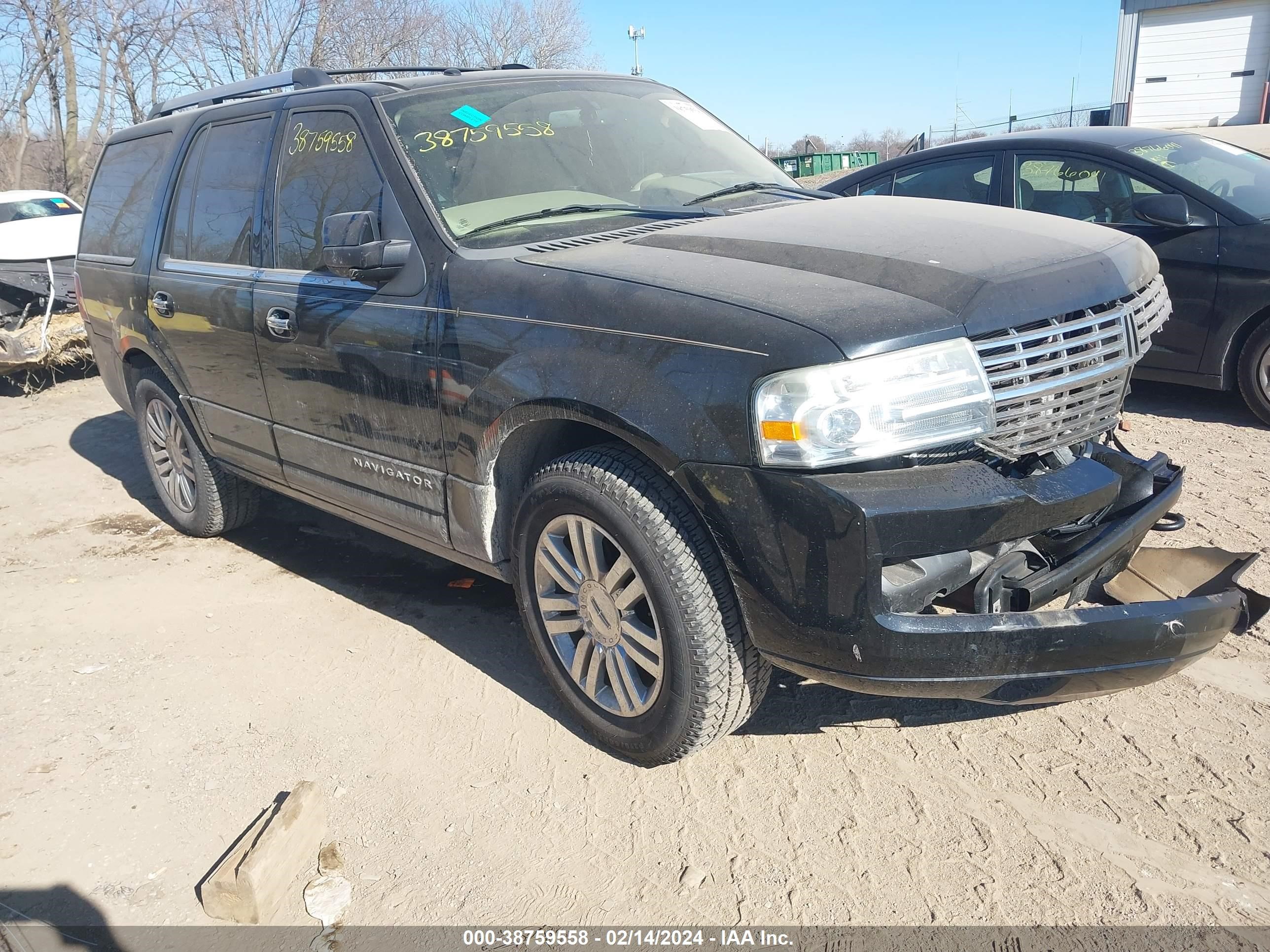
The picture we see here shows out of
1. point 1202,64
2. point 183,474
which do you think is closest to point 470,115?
point 183,474

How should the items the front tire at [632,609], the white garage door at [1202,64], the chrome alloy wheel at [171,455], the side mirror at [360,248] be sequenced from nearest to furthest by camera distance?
the front tire at [632,609], the side mirror at [360,248], the chrome alloy wheel at [171,455], the white garage door at [1202,64]

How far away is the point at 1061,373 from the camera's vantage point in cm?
257

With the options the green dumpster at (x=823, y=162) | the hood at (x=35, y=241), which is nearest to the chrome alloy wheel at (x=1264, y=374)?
the hood at (x=35, y=241)

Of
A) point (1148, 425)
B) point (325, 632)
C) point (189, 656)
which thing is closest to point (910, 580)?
point (325, 632)

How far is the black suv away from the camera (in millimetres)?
2359

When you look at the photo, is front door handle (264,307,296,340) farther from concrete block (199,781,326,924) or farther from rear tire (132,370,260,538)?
concrete block (199,781,326,924)

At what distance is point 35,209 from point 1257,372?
1176 centimetres

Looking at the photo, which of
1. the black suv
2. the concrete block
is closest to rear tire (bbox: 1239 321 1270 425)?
the black suv

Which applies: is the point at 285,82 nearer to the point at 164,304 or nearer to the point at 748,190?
the point at 164,304

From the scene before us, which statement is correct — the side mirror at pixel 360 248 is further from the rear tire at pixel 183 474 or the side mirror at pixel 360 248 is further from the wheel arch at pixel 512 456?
the rear tire at pixel 183 474

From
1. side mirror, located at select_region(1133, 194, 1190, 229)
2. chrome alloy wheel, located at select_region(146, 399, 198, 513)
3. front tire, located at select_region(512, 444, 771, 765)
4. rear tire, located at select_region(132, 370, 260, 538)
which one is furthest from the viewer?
side mirror, located at select_region(1133, 194, 1190, 229)

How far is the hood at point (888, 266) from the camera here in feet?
7.92

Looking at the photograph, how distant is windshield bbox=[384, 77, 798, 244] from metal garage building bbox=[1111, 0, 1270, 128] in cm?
2796

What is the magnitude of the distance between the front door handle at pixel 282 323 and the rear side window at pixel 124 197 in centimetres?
150
